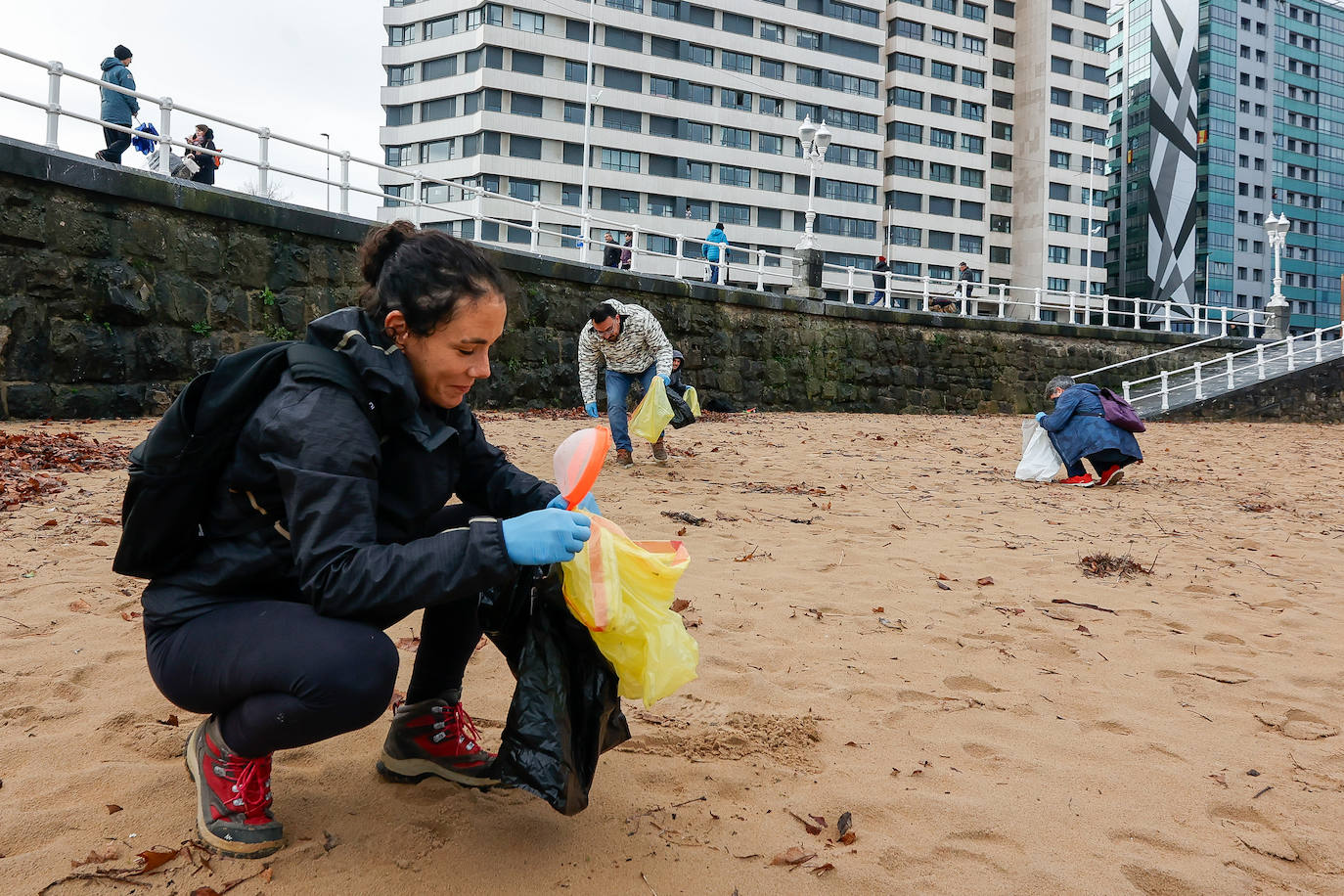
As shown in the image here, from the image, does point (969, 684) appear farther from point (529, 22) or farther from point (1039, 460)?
point (529, 22)

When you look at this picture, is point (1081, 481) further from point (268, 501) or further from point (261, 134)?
point (261, 134)

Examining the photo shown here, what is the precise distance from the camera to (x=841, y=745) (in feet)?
8.45

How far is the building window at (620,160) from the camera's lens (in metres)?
41.8

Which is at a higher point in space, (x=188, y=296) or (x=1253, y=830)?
(x=188, y=296)

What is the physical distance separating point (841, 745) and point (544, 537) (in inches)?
53.5

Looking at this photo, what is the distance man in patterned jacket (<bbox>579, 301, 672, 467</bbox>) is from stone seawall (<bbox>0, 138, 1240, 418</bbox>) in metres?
2.16

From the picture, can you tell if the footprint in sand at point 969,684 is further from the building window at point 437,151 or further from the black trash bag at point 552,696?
the building window at point 437,151

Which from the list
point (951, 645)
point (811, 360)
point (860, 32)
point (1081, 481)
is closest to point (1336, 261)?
point (860, 32)

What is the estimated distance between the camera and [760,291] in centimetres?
1730

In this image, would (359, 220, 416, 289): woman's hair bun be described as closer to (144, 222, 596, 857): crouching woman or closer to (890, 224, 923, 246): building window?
(144, 222, 596, 857): crouching woman

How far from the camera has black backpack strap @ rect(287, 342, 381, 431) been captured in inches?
70.2

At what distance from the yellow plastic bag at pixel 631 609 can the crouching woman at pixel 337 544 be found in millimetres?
175

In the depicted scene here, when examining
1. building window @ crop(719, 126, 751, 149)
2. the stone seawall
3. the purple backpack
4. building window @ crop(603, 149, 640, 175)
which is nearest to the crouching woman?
the stone seawall

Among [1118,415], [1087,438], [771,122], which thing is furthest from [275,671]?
[771,122]
